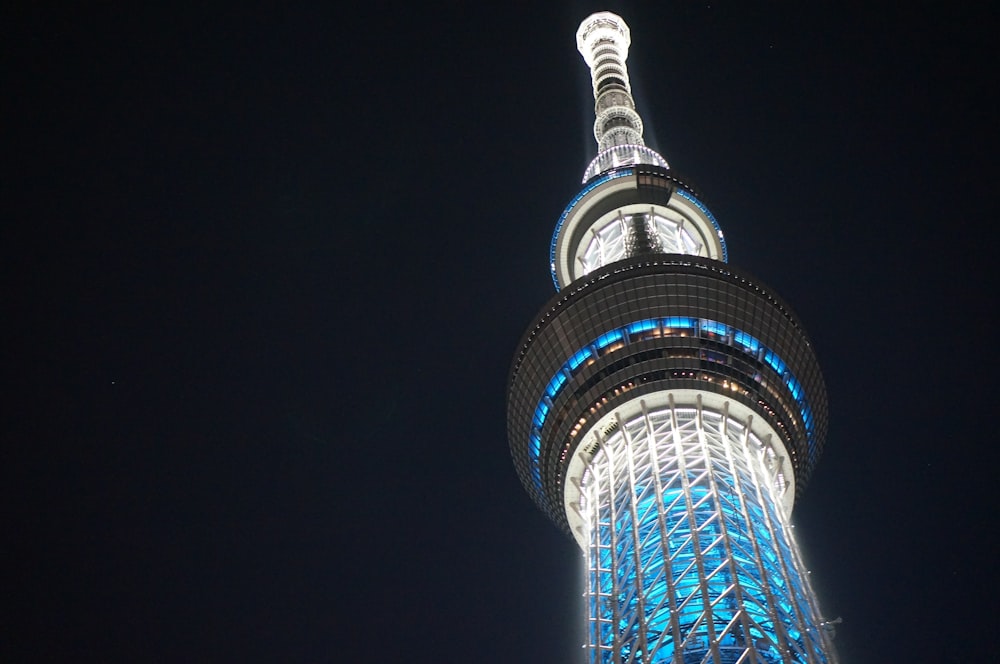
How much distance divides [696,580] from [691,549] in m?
1.64

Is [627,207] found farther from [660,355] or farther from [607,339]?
[660,355]

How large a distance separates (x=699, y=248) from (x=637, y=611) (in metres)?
28.1

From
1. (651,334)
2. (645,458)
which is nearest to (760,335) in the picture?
(651,334)

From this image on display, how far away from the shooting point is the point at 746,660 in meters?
26.9

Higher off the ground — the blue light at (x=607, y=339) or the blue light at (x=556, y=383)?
the blue light at (x=607, y=339)

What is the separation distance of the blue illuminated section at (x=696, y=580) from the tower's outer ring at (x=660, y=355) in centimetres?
449

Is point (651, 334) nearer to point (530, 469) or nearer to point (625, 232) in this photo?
point (530, 469)

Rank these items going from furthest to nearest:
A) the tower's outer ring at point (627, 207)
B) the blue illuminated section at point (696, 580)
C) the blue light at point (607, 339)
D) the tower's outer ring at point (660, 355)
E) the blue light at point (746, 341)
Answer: the tower's outer ring at point (627, 207)
the blue light at point (607, 339)
the blue light at point (746, 341)
the tower's outer ring at point (660, 355)
the blue illuminated section at point (696, 580)

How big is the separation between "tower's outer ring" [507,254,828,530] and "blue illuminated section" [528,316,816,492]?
0.42 ft

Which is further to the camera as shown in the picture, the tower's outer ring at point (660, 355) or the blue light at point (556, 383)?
the blue light at point (556, 383)

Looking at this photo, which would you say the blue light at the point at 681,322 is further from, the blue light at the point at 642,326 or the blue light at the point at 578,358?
the blue light at the point at 578,358

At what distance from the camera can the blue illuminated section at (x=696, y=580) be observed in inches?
1133

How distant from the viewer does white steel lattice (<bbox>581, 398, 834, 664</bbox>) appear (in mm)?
28828

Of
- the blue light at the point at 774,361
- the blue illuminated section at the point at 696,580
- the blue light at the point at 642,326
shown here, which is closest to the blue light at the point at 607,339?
the blue light at the point at 642,326
